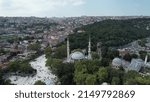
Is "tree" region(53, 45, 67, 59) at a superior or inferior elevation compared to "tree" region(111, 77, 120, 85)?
inferior

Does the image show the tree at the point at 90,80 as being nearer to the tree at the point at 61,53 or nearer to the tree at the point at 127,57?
the tree at the point at 127,57

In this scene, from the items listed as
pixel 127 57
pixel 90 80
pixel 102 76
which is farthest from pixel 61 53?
pixel 90 80

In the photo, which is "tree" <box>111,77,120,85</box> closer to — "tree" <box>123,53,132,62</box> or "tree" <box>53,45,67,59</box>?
"tree" <box>123,53,132,62</box>

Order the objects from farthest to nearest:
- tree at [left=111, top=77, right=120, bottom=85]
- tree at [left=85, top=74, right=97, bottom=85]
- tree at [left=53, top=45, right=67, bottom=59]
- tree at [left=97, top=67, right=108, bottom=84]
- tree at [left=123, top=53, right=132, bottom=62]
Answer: tree at [left=53, top=45, right=67, bottom=59], tree at [left=123, top=53, right=132, bottom=62], tree at [left=97, top=67, right=108, bottom=84], tree at [left=111, top=77, right=120, bottom=85], tree at [left=85, top=74, right=97, bottom=85]

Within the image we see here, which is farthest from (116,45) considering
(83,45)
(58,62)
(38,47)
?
(58,62)

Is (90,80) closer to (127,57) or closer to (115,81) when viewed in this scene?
(115,81)

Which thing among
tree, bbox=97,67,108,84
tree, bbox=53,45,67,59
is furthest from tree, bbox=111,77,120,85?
tree, bbox=53,45,67,59

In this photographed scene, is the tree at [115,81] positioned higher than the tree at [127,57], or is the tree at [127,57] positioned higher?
→ the tree at [115,81]

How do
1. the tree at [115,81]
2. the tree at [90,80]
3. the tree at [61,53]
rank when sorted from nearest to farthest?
1. the tree at [90,80]
2. the tree at [115,81]
3. the tree at [61,53]

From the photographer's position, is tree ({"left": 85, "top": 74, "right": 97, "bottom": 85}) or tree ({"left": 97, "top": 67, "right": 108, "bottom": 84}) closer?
tree ({"left": 85, "top": 74, "right": 97, "bottom": 85})

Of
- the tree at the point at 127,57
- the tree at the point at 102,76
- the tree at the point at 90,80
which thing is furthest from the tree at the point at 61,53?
the tree at the point at 90,80

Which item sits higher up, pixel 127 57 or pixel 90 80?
pixel 90 80

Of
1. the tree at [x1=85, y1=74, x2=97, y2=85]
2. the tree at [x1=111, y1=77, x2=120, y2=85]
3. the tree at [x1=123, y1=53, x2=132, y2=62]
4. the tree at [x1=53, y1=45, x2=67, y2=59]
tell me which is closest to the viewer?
the tree at [x1=85, y1=74, x2=97, y2=85]

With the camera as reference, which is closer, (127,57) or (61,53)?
(127,57)
